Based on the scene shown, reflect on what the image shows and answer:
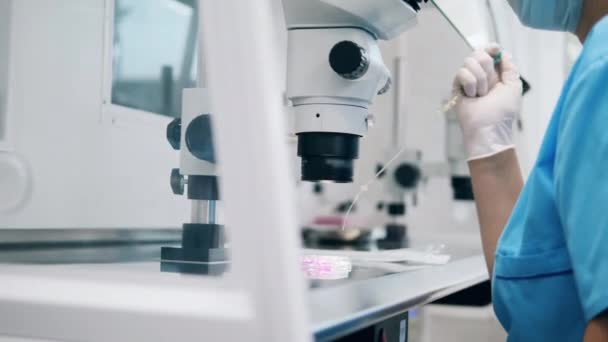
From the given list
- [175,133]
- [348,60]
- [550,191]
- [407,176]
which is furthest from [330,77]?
[407,176]

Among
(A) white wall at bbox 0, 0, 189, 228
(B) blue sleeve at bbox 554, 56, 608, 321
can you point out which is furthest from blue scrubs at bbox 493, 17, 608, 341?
(A) white wall at bbox 0, 0, 189, 228

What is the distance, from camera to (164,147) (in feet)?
3.90

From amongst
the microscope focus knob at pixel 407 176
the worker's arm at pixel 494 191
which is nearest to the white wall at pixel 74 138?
the worker's arm at pixel 494 191

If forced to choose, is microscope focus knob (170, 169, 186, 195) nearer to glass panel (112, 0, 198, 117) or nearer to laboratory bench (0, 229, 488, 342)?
laboratory bench (0, 229, 488, 342)

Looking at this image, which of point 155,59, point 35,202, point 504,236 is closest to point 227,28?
point 504,236

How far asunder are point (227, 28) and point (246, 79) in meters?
0.05

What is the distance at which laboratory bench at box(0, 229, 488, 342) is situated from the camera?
2.25 ft

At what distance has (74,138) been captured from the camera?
126 cm

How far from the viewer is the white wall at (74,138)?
1.16 meters

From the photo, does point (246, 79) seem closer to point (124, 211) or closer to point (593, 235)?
point (593, 235)

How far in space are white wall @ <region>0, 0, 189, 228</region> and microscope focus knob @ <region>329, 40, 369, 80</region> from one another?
1.03 ft

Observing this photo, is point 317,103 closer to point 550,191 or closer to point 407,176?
point 550,191

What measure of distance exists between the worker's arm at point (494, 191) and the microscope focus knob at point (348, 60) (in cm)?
34

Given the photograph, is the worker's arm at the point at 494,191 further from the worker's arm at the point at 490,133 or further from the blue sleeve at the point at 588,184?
the blue sleeve at the point at 588,184
